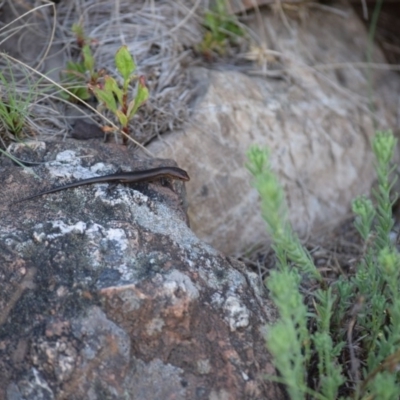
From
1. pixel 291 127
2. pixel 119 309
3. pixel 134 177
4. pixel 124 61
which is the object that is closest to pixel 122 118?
pixel 124 61

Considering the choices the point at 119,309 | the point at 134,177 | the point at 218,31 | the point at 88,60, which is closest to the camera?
the point at 119,309

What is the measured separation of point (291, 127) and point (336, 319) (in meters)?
1.73

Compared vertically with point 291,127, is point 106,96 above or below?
above

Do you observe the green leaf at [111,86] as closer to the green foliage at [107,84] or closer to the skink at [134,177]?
the green foliage at [107,84]

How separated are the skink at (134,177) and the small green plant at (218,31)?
137cm

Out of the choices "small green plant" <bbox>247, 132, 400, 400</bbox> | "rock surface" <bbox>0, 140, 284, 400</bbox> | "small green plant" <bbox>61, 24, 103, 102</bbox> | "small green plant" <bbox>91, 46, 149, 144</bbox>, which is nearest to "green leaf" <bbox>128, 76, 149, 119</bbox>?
"small green plant" <bbox>91, 46, 149, 144</bbox>

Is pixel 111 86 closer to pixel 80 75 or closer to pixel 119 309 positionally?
pixel 80 75

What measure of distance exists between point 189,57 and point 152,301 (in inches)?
83.2

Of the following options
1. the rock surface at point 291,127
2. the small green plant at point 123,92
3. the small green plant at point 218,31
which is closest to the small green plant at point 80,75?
the small green plant at point 123,92

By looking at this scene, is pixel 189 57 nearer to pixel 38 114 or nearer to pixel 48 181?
pixel 38 114

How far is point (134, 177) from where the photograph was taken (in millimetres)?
3000

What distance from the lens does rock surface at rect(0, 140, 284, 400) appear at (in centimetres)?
236

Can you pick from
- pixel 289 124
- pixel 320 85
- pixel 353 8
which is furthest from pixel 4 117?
pixel 353 8

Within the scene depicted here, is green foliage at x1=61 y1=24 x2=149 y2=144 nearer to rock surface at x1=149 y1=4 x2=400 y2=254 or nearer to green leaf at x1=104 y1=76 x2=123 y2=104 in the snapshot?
green leaf at x1=104 y1=76 x2=123 y2=104
